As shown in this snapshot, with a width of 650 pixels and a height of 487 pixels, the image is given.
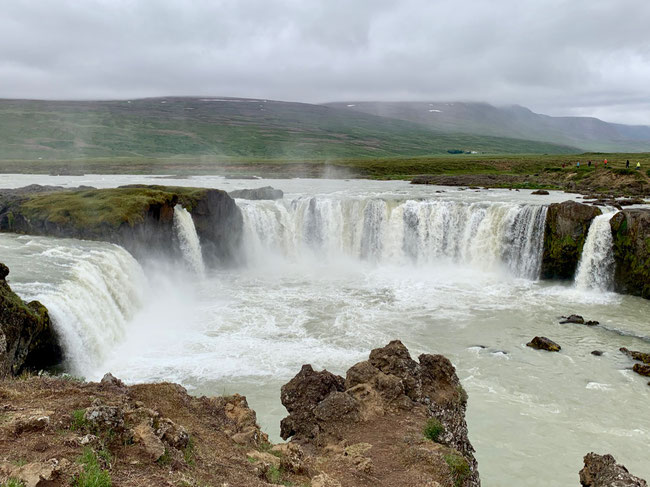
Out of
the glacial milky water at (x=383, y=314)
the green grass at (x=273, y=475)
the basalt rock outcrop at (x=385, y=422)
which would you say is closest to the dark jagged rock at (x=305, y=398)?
the basalt rock outcrop at (x=385, y=422)

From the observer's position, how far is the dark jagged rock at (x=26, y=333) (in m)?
15.4

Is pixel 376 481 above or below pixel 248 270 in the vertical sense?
above

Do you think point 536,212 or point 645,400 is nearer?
point 645,400

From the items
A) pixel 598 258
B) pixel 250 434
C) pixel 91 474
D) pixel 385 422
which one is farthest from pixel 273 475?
pixel 598 258

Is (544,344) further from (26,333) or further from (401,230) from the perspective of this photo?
(26,333)

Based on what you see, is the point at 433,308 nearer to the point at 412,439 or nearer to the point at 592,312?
the point at 592,312

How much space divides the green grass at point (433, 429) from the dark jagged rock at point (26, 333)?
41.2 ft

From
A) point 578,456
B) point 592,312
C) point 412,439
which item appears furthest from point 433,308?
point 412,439

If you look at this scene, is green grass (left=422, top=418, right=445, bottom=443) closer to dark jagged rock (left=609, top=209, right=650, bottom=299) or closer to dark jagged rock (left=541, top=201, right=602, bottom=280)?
dark jagged rock (left=609, top=209, right=650, bottom=299)

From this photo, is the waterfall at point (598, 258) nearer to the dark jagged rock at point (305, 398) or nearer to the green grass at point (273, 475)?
the dark jagged rock at point (305, 398)

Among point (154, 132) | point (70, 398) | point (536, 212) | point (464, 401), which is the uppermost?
point (154, 132)

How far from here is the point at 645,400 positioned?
18094mm

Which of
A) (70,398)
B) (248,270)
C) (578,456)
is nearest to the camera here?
(70,398)

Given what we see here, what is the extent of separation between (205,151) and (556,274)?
147821 millimetres
